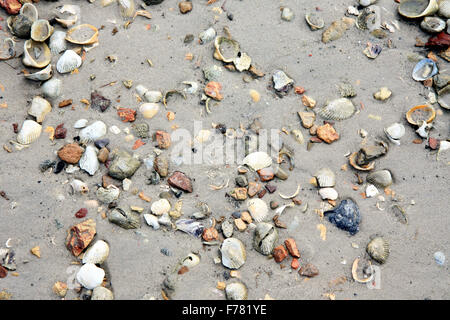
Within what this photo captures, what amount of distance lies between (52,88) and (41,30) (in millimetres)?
674

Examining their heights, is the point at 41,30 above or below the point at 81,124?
above

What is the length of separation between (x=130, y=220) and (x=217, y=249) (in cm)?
77

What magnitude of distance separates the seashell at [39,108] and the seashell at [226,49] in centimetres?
169

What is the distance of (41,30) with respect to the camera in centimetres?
404

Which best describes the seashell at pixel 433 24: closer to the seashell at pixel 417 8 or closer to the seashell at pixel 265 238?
the seashell at pixel 417 8

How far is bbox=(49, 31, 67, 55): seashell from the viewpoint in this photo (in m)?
4.02

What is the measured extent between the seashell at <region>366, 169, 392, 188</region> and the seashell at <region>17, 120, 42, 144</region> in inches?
120

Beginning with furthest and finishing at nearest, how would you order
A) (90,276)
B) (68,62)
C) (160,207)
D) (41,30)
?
(41,30)
(68,62)
(160,207)
(90,276)

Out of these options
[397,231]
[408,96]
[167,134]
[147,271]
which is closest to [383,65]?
[408,96]

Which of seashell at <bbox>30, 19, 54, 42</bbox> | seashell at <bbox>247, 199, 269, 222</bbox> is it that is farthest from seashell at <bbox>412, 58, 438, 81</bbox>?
seashell at <bbox>30, 19, 54, 42</bbox>

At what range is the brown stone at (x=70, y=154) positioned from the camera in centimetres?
358

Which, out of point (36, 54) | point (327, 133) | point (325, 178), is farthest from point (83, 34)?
point (325, 178)

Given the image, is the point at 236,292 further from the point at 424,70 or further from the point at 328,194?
the point at 424,70

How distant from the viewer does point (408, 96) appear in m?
3.97
